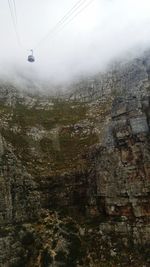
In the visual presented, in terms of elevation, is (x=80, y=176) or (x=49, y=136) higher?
Result: (x=49, y=136)

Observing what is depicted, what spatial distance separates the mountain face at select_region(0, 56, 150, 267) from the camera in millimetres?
42750

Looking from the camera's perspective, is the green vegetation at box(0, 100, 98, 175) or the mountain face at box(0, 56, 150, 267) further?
the green vegetation at box(0, 100, 98, 175)

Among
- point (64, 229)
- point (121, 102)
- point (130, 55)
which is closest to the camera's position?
point (64, 229)

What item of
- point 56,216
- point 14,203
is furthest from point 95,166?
point 14,203

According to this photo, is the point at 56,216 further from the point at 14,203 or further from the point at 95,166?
the point at 95,166

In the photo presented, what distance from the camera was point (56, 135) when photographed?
57.0 meters

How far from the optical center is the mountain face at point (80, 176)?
42.8m

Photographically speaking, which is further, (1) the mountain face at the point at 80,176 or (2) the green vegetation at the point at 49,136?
(2) the green vegetation at the point at 49,136

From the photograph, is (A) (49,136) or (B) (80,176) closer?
(B) (80,176)

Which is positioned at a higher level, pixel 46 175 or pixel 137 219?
pixel 46 175

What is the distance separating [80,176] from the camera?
51219mm

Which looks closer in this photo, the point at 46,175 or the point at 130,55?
the point at 46,175

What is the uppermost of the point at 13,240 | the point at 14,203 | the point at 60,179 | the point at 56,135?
the point at 56,135

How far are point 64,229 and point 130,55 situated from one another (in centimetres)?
3414
